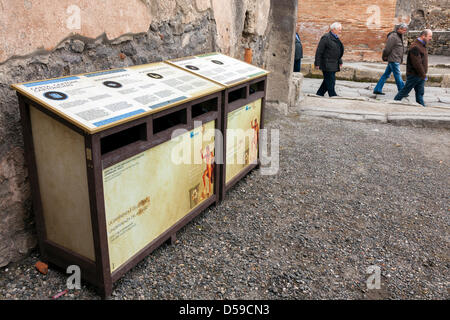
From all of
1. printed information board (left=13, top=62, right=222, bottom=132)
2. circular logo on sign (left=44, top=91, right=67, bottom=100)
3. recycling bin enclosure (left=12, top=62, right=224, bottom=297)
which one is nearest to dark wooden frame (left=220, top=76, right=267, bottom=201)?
printed information board (left=13, top=62, right=222, bottom=132)

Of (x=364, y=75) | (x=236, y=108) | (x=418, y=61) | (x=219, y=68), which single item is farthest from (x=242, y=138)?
(x=364, y=75)

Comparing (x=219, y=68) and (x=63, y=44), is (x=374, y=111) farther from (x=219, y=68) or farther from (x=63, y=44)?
(x=63, y=44)

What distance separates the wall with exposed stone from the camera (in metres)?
2.15

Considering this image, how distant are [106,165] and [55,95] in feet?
1.43

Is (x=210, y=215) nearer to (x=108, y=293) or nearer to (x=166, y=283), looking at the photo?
(x=166, y=283)

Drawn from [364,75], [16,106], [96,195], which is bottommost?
[364,75]

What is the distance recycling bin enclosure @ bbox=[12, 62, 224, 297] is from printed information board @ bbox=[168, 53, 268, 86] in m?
0.42

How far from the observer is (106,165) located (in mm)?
1954

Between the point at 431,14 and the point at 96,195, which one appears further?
the point at 431,14

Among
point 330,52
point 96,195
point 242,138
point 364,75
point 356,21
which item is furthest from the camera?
point 356,21

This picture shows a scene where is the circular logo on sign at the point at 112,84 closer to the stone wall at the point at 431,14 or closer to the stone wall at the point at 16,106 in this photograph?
the stone wall at the point at 16,106

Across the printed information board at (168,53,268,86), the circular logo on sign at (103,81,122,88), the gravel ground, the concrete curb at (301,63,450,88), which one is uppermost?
the circular logo on sign at (103,81,122,88)

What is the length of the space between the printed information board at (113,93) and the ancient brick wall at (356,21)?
509 inches

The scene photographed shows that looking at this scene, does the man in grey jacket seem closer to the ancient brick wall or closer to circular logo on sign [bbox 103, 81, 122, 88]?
the ancient brick wall
